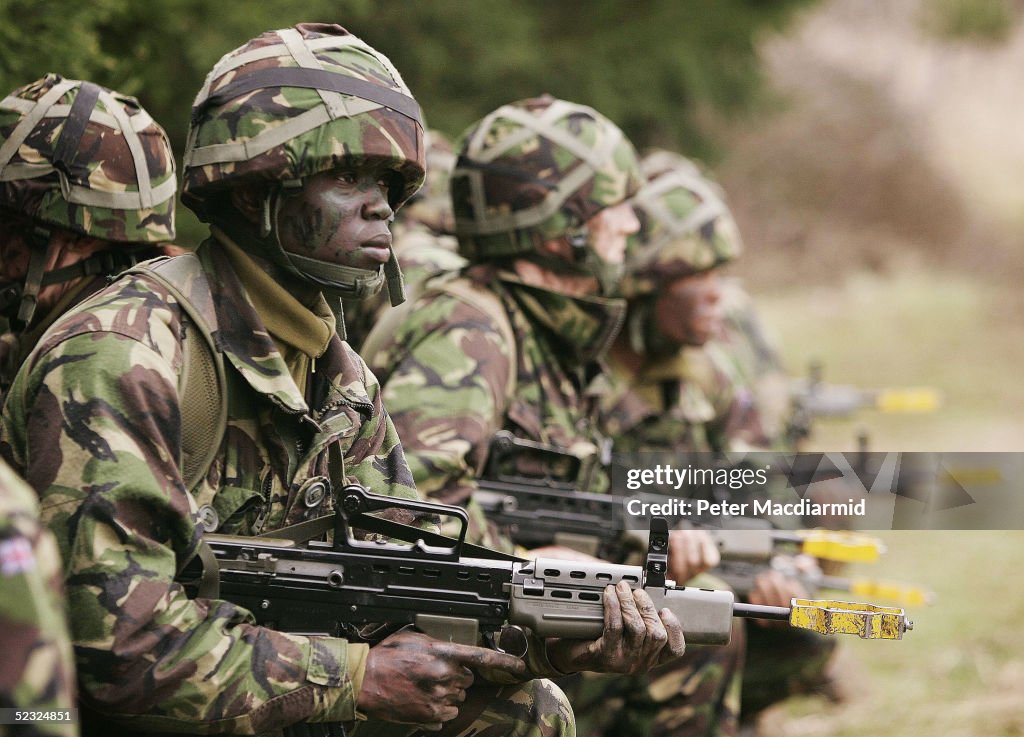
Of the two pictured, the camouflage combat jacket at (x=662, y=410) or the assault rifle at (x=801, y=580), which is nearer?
the assault rifle at (x=801, y=580)

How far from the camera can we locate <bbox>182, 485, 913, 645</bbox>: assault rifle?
3.40 m

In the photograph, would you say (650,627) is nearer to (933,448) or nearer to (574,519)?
(574,519)

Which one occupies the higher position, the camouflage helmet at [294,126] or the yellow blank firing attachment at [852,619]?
the camouflage helmet at [294,126]

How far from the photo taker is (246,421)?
3.46 meters

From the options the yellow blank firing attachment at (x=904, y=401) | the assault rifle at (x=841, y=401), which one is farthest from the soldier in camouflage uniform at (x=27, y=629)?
the yellow blank firing attachment at (x=904, y=401)

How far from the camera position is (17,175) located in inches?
173

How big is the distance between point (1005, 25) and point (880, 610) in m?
26.4

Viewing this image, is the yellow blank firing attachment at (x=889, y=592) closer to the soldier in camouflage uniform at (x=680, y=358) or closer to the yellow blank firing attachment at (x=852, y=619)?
the soldier in camouflage uniform at (x=680, y=358)

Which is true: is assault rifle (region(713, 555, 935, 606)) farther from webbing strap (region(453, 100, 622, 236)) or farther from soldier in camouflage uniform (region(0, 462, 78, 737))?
soldier in camouflage uniform (region(0, 462, 78, 737))

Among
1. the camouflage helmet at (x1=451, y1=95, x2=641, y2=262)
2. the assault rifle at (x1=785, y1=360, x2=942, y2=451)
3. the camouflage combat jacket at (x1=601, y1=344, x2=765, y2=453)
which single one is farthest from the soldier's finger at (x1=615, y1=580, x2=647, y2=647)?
the assault rifle at (x1=785, y1=360, x2=942, y2=451)

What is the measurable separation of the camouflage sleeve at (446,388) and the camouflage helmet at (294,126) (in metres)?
1.12

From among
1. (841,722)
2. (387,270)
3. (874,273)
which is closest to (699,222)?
(841,722)

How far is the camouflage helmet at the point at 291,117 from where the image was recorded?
11.3 feet

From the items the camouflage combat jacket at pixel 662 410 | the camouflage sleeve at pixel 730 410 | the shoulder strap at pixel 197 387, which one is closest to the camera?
the shoulder strap at pixel 197 387
